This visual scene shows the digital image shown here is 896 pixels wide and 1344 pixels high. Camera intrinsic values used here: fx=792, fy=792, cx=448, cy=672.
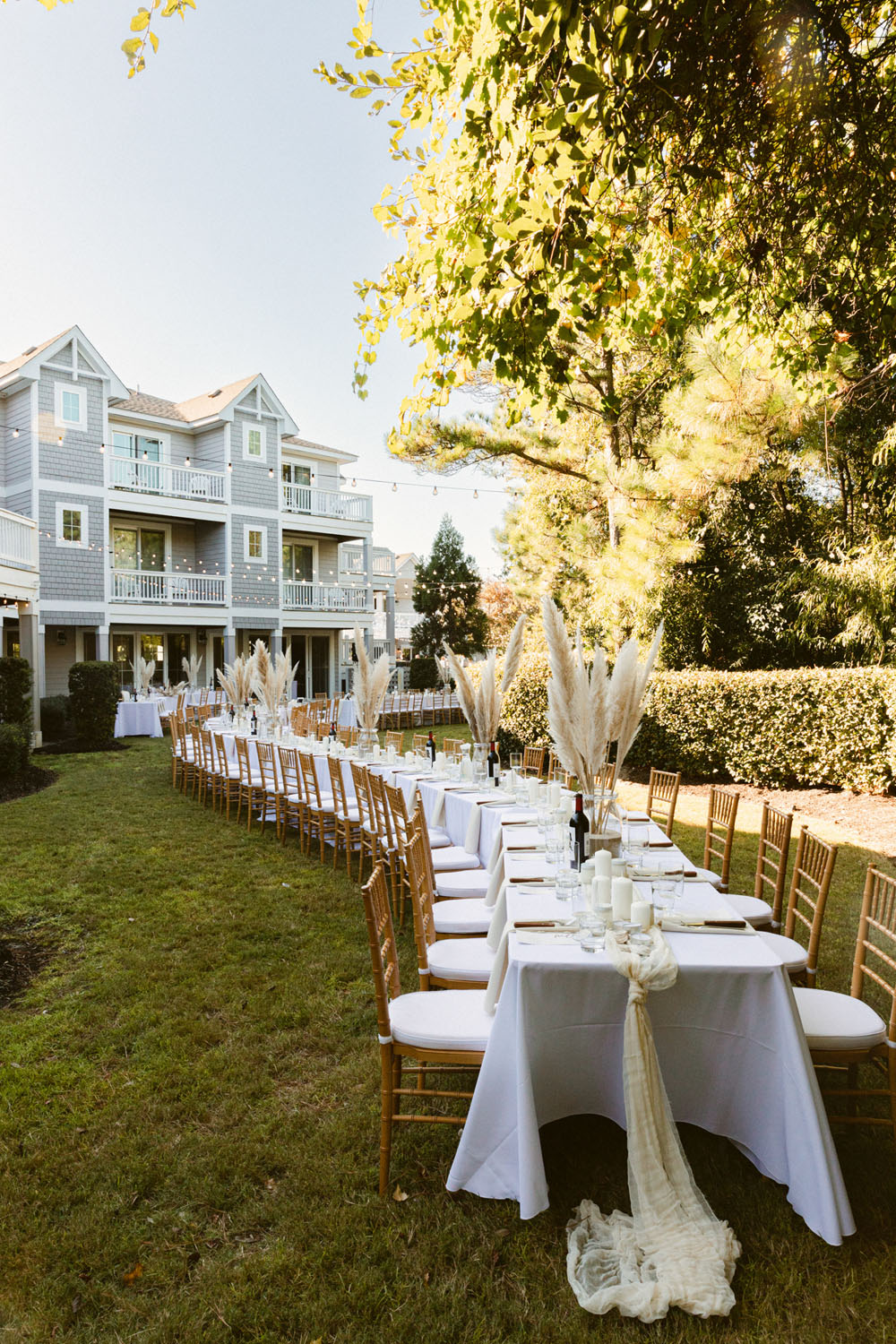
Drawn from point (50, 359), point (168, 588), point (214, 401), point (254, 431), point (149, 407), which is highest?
point (214, 401)

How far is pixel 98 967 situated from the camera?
15.6 feet

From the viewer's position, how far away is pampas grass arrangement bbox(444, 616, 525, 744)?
6.50 m

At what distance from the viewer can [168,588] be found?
1944cm

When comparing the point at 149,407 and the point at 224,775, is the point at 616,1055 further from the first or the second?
the point at 149,407

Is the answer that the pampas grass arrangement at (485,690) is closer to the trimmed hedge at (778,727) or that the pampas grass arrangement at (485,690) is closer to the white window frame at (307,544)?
the trimmed hedge at (778,727)

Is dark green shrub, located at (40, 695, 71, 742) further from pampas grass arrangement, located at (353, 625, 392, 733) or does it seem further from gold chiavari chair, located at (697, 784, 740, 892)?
gold chiavari chair, located at (697, 784, 740, 892)

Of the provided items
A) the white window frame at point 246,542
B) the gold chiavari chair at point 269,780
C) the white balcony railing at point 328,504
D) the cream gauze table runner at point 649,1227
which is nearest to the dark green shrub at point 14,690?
the gold chiavari chair at point 269,780

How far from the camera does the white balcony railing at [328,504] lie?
893 inches

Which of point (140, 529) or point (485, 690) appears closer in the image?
point (485, 690)

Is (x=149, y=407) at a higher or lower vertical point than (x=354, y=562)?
higher

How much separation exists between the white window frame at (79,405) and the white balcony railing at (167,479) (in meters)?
0.99

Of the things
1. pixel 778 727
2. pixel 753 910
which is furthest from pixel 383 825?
pixel 778 727

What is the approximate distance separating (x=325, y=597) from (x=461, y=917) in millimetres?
19794

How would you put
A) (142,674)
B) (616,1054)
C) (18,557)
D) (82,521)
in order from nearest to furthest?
(616,1054), (18,557), (82,521), (142,674)
